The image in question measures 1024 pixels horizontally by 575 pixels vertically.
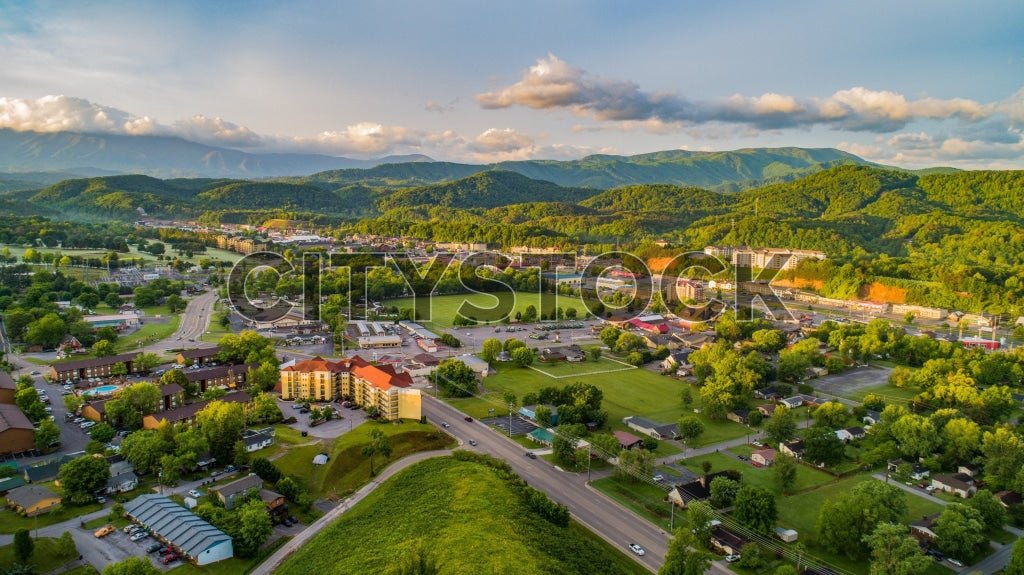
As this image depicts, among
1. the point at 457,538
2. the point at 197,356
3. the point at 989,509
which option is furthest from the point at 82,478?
the point at 989,509

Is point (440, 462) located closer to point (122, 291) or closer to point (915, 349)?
point (915, 349)

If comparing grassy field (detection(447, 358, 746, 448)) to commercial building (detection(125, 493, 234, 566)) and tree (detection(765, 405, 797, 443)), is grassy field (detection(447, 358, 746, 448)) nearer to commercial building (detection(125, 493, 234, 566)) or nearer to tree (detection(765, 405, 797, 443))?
tree (detection(765, 405, 797, 443))

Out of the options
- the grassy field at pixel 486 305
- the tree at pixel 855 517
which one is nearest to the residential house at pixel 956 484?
the tree at pixel 855 517

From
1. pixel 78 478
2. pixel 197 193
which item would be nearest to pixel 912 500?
pixel 78 478

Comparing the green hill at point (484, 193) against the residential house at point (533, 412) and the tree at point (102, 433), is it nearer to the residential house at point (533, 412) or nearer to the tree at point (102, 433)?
the residential house at point (533, 412)

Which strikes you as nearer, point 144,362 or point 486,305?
point 144,362

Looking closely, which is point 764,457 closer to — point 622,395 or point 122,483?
point 622,395
